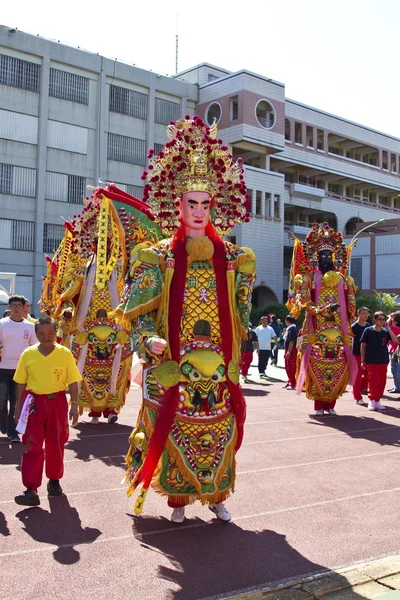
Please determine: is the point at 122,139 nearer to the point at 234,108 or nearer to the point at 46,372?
the point at 234,108

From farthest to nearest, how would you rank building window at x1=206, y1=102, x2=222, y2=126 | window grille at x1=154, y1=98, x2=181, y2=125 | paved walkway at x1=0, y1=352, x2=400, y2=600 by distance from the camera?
1. building window at x1=206, y1=102, x2=222, y2=126
2. window grille at x1=154, y1=98, x2=181, y2=125
3. paved walkway at x1=0, y1=352, x2=400, y2=600

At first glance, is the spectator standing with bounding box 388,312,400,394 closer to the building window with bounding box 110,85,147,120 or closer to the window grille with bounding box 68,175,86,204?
the window grille with bounding box 68,175,86,204

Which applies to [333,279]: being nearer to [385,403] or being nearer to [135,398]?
[385,403]

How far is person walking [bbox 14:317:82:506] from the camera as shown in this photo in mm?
5082

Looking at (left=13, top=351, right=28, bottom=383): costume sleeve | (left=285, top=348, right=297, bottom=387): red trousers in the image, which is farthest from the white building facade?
(left=13, top=351, right=28, bottom=383): costume sleeve

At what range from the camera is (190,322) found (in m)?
4.65

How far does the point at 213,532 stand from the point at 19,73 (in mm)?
32554

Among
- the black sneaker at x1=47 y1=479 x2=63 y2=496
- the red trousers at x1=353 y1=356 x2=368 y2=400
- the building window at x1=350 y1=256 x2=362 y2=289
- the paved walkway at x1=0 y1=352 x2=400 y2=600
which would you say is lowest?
the paved walkway at x1=0 y1=352 x2=400 y2=600

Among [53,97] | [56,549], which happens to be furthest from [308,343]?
[53,97]

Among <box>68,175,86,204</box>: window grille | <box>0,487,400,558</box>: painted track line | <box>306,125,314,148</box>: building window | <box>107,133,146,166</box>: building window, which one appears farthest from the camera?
<box>306,125,314,148</box>: building window

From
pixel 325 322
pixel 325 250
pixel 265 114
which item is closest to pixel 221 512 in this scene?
pixel 325 322

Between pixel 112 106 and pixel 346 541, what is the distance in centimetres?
3472

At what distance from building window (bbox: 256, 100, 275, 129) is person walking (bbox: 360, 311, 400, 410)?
102ft

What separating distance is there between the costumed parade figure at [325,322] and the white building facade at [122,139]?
80.1 feet
